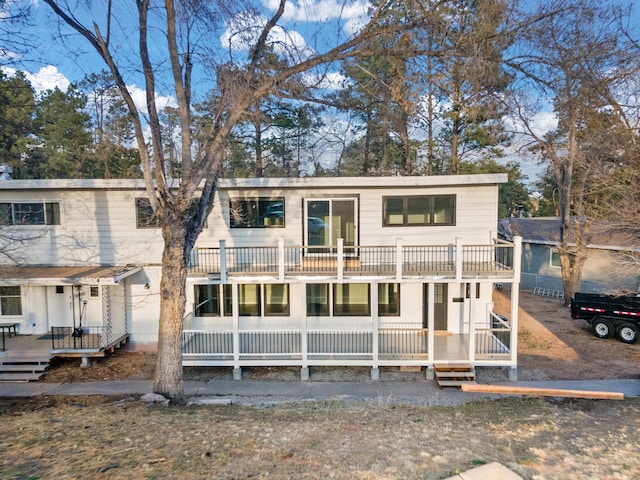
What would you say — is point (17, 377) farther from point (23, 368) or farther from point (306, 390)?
point (306, 390)

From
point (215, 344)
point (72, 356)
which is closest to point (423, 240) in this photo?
point (215, 344)

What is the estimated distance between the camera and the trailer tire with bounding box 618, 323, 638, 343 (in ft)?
40.7

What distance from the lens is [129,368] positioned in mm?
10914

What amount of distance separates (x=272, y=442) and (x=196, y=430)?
1313mm

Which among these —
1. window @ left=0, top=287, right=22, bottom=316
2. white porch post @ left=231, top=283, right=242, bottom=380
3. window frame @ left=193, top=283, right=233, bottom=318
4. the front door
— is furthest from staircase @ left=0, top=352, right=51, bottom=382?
the front door

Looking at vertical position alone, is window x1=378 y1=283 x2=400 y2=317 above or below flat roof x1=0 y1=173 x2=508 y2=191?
below

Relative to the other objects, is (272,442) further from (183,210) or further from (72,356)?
(72,356)

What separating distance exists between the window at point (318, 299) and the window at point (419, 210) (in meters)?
2.82

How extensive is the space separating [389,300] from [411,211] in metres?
2.85

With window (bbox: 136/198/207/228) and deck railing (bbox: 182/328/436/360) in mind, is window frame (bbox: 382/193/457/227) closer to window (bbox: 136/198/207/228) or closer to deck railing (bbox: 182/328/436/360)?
deck railing (bbox: 182/328/436/360)

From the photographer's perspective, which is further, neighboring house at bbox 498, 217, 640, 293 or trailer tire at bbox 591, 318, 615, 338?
neighboring house at bbox 498, 217, 640, 293

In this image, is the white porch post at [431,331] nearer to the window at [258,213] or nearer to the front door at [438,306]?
the front door at [438,306]

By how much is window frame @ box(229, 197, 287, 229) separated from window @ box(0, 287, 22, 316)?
24.0ft

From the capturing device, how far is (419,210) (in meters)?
11.5
